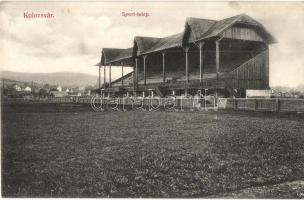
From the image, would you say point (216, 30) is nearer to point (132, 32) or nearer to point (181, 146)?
point (132, 32)

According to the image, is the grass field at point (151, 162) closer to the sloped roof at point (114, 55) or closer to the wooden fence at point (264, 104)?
the wooden fence at point (264, 104)

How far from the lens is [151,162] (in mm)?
7824

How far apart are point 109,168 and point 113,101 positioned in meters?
21.0

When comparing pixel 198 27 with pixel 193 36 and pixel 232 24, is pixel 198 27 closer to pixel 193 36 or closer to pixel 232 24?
pixel 193 36

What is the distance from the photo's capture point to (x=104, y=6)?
10.1 meters

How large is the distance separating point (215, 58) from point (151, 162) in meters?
18.1

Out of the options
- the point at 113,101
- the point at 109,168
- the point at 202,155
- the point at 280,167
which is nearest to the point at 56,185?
the point at 109,168

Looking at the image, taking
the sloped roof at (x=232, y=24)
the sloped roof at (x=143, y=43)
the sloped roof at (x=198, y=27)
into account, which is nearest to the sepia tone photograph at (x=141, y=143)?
the sloped roof at (x=232, y=24)

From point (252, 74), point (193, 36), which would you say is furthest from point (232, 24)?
point (193, 36)

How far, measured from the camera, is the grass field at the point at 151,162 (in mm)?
6668

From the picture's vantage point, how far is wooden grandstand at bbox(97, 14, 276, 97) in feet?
65.7

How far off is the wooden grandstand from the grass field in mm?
8809

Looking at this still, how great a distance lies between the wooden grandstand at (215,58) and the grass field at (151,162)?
8809 mm

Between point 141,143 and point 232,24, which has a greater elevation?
point 232,24
